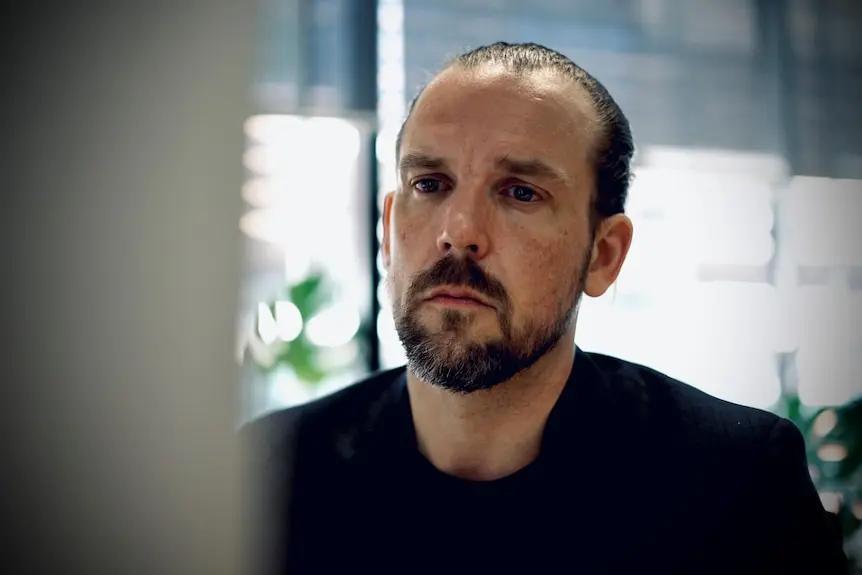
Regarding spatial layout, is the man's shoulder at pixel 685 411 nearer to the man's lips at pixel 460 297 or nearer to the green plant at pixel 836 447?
the man's lips at pixel 460 297

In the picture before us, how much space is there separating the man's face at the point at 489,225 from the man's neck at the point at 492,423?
33 mm

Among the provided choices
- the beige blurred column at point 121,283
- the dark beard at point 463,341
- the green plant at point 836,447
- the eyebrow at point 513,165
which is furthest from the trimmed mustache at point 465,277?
the green plant at point 836,447

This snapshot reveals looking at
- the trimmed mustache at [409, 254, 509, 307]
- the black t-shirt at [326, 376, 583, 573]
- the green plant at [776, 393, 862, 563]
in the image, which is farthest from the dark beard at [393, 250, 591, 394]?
the green plant at [776, 393, 862, 563]

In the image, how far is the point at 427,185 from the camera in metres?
0.79

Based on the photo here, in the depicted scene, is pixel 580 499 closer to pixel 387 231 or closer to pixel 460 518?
pixel 460 518

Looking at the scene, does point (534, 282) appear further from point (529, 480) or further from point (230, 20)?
point (230, 20)

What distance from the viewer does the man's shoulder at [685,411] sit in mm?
787

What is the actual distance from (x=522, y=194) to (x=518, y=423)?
267mm

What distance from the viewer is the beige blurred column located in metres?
0.25

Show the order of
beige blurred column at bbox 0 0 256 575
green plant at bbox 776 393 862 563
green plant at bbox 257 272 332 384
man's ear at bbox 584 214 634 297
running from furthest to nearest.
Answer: green plant at bbox 257 272 332 384 → green plant at bbox 776 393 862 563 → man's ear at bbox 584 214 634 297 → beige blurred column at bbox 0 0 256 575

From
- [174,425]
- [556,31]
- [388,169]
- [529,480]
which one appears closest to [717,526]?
[529,480]

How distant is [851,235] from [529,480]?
75cm

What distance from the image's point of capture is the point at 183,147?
27cm

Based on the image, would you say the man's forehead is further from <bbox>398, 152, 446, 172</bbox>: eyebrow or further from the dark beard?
the dark beard
